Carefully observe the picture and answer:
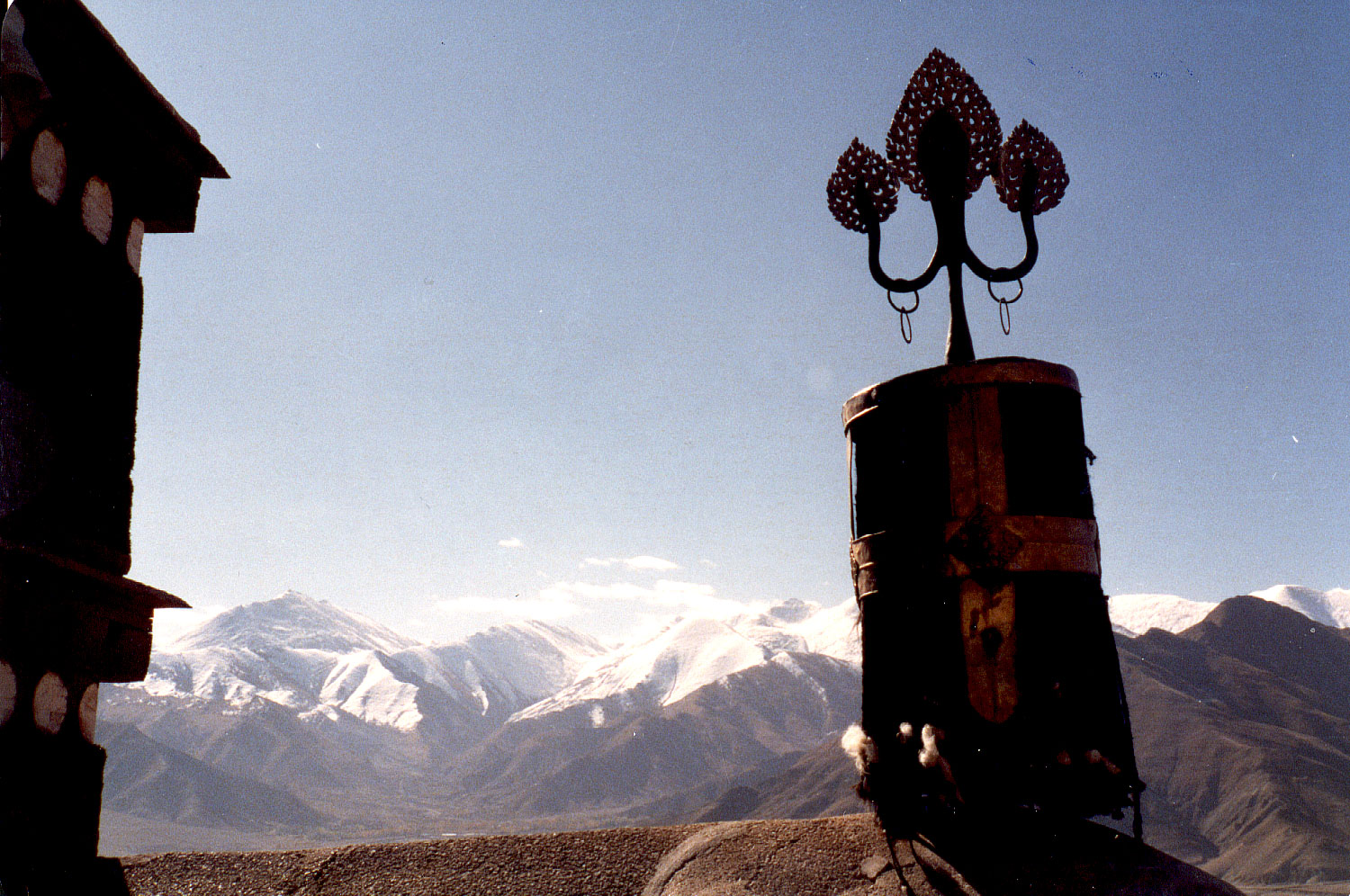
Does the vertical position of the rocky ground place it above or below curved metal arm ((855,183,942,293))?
below

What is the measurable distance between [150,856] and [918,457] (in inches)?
178

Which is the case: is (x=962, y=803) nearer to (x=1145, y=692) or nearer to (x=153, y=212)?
(x=153, y=212)

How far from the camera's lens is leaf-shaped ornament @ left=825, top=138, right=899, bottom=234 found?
525cm

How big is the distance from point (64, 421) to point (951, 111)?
4817 mm

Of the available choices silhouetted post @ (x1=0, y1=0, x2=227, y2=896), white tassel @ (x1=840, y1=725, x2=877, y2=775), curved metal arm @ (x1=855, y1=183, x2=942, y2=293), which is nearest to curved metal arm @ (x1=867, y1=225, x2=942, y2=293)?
curved metal arm @ (x1=855, y1=183, x2=942, y2=293)

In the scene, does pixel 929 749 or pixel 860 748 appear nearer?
pixel 929 749

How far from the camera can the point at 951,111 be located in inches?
199

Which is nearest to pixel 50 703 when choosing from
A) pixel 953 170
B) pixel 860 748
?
pixel 860 748

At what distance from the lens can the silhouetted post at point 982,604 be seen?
3.67 metres

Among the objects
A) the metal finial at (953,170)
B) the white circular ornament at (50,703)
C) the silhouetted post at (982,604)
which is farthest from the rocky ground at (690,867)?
the metal finial at (953,170)

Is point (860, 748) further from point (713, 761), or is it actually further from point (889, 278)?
point (713, 761)

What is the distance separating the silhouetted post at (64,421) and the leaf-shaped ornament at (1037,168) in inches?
179

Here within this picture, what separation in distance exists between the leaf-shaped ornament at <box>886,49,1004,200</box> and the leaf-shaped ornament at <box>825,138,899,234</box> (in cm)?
15

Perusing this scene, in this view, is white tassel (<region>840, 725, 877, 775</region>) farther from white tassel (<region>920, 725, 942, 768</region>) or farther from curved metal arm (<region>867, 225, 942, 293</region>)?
curved metal arm (<region>867, 225, 942, 293</region>)
